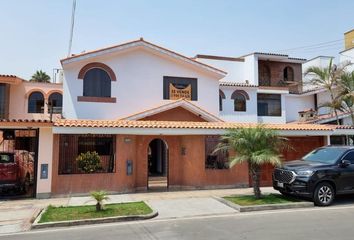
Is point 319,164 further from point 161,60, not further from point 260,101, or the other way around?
point 260,101

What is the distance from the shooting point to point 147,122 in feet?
48.4

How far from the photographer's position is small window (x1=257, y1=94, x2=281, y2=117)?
28.3 metres

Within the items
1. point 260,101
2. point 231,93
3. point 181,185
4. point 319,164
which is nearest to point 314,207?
point 319,164

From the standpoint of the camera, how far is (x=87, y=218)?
29.6ft

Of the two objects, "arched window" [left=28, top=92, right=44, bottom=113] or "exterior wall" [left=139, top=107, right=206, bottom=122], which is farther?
"arched window" [left=28, top=92, right=44, bottom=113]

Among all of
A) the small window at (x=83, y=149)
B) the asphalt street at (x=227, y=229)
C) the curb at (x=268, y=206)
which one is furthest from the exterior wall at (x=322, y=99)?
the small window at (x=83, y=149)

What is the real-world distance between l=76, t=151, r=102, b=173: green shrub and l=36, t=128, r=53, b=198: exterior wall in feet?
3.81

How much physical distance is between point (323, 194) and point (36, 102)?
2409 centimetres

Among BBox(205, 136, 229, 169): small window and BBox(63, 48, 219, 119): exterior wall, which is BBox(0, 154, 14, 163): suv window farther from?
BBox(205, 136, 229, 169): small window

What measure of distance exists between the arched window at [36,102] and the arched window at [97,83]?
10.9 meters

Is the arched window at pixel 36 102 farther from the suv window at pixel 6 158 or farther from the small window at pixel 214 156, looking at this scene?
the small window at pixel 214 156

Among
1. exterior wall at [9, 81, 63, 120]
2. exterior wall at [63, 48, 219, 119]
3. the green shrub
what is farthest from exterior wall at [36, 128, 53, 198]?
exterior wall at [9, 81, 63, 120]

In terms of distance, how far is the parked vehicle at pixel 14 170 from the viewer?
1262 cm

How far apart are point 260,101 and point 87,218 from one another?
870 inches
